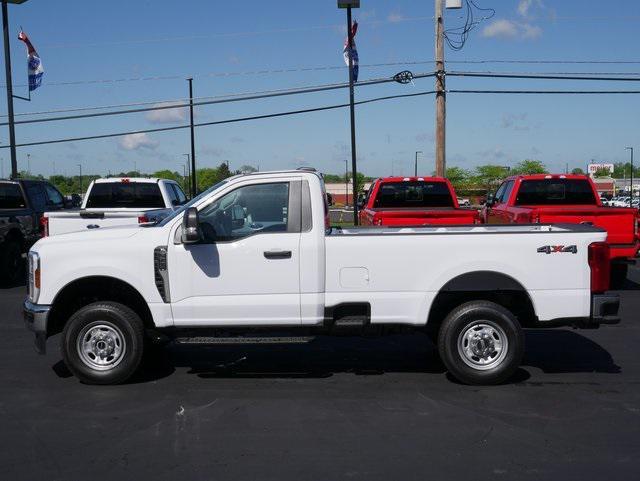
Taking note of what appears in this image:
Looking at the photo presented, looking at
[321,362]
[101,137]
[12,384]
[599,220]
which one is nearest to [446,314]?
[321,362]

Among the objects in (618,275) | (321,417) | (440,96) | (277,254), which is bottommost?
(321,417)

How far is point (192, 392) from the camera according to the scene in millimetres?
6672

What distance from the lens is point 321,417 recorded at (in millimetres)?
5902

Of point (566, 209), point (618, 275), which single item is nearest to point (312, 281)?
point (566, 209)

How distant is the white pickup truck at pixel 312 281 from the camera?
21.8 ft

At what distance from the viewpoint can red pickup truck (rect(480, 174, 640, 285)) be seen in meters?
11.6

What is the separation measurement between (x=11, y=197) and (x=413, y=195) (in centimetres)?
811

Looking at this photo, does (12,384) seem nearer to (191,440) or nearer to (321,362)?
(191,440)

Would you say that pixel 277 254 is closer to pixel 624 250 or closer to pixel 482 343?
pixel 482 343

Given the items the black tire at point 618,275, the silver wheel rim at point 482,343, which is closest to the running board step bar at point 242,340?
the silver wheel rim at point 482,343

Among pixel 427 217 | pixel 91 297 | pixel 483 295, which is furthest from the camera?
pixel 427 217

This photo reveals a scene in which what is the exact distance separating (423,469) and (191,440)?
174 centimetres

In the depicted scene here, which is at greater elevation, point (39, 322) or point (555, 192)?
point (555, 192)

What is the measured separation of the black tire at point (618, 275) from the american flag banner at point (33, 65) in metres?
22.7
